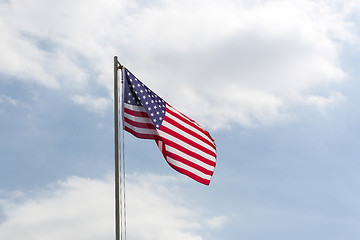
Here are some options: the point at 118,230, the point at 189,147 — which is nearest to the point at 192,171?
the point at 189,147

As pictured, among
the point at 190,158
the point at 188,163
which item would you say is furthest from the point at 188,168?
the point at 190,158

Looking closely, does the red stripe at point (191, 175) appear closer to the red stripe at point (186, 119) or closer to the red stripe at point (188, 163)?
the red stripe at point (188, 163)

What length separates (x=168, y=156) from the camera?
18.0m

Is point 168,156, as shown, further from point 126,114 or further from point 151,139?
point 126,114

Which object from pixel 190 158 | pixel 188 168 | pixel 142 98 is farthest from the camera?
pixel 190 158

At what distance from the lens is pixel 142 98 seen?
17.8 m

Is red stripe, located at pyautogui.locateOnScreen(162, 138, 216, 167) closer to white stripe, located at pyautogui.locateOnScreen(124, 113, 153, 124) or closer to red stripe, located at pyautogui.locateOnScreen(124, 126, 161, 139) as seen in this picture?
red stripe, located at pyautogui.locateOnScreen(124, 126, 161, 139)

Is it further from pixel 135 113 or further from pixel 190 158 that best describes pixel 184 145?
pixel 135 113

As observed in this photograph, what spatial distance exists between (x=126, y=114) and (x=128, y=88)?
0.98 m

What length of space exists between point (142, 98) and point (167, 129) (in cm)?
151

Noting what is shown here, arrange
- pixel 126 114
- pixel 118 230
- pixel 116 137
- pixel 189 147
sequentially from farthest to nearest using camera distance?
1. pixel 189 147
2. pixel 126 114
3. pixel 116 137
4. pixel 118 230

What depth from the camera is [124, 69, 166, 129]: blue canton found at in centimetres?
1772

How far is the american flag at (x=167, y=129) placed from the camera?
58.2 ft

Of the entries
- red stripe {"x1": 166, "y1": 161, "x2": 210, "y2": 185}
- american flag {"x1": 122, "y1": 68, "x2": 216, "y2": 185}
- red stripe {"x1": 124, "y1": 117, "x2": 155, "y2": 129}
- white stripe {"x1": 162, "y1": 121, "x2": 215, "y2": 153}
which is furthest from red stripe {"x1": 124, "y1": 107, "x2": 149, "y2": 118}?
red stripe {"x1": 166, "y1": 161, "x2": 210, "y2": 185}
